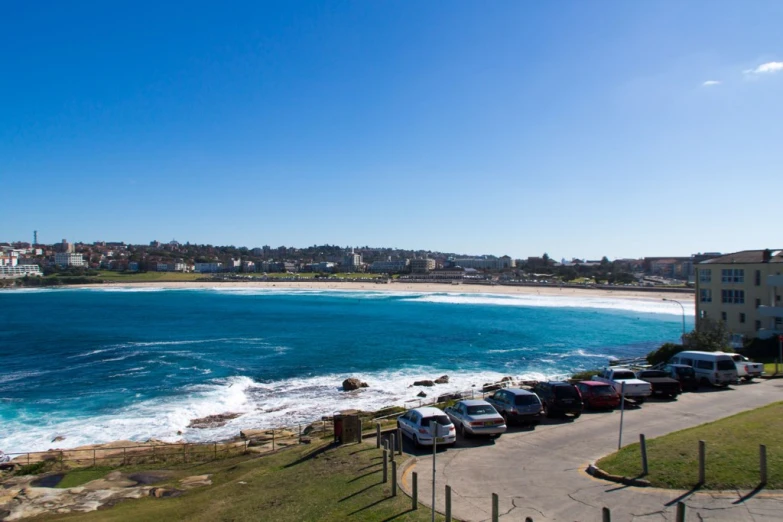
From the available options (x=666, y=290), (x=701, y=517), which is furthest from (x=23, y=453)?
(x=666, y=290)

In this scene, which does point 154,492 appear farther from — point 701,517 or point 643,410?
point 643,410

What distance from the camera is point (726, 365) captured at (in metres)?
22.0

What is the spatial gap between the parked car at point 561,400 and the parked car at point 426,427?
448 centimetres

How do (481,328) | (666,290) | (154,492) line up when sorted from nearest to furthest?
1. (154,492)
2. (481,328)
3. (666,290)

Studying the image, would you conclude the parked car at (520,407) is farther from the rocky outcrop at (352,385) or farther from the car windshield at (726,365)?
the rocky outcrop at (352,385)

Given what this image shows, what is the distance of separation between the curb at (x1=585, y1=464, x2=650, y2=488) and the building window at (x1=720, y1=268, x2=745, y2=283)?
32.3 m

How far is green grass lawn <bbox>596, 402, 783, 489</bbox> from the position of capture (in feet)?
33.0

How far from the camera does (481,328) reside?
67.6 meters

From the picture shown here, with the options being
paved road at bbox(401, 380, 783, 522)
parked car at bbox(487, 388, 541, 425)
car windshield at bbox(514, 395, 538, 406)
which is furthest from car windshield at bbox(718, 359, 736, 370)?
car windshield at bbox(514, 395, 538, 406)

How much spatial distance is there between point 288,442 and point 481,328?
5054 cm

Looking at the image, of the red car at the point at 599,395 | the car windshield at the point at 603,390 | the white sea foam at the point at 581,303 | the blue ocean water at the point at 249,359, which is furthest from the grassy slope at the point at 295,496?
the white sea foam at the point at 581,303

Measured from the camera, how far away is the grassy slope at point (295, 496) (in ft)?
33.1

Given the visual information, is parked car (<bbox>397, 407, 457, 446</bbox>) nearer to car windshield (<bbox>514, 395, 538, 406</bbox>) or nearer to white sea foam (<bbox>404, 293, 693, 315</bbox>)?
car windshield (<bbox>514, 395, 538, 406</bbox>)

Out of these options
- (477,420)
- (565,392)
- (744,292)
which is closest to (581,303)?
(744,292)
